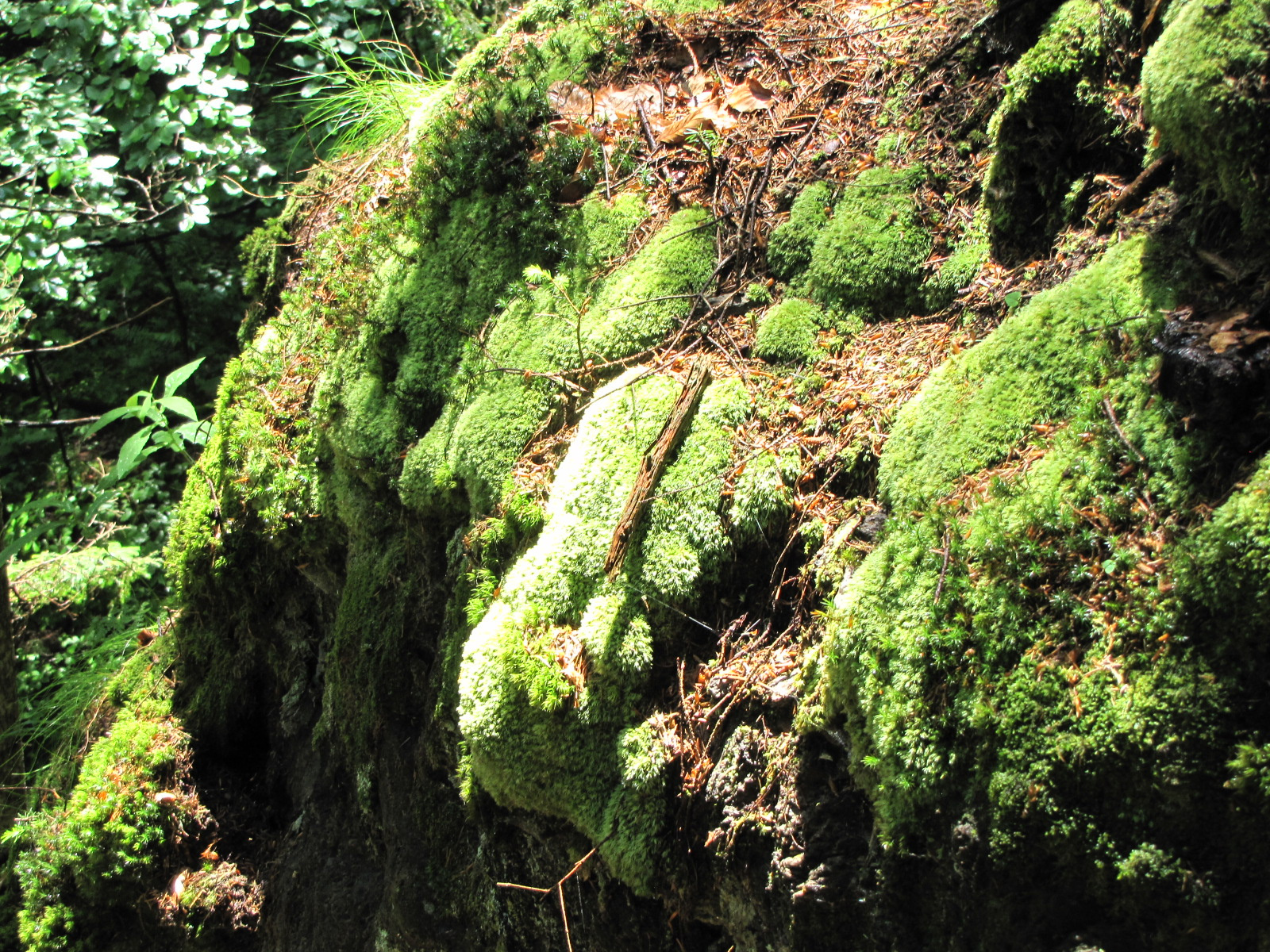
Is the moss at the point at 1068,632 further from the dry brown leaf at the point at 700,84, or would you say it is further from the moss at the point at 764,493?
the dry brown leaf at the point at 700,84

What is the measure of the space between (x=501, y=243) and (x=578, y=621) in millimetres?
2052

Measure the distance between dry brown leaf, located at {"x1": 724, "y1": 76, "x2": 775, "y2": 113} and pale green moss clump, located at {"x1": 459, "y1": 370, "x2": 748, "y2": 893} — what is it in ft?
5.37

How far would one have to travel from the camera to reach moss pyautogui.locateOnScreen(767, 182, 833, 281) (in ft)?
11.0

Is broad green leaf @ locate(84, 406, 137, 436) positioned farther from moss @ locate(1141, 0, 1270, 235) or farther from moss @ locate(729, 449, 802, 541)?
moss @ locate(1141, 0, 1270, 235)

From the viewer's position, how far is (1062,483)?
6.77 ft

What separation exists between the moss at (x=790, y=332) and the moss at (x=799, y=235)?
201 mm

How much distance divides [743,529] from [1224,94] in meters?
1.63

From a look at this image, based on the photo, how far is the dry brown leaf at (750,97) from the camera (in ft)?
13.0

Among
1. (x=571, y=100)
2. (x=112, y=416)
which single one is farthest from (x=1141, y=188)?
(x=112, y=416)

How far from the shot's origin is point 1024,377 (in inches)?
92.5

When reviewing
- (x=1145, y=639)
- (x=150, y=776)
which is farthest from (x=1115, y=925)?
(x=150, y=776)

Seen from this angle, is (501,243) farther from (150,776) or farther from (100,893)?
(100,893)

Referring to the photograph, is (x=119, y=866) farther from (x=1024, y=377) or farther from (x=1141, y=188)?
(x=1141, y=188)

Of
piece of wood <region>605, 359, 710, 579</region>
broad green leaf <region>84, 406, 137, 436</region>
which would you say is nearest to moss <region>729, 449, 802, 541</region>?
piece of wood <region>605, 359, 710, 579</region>
